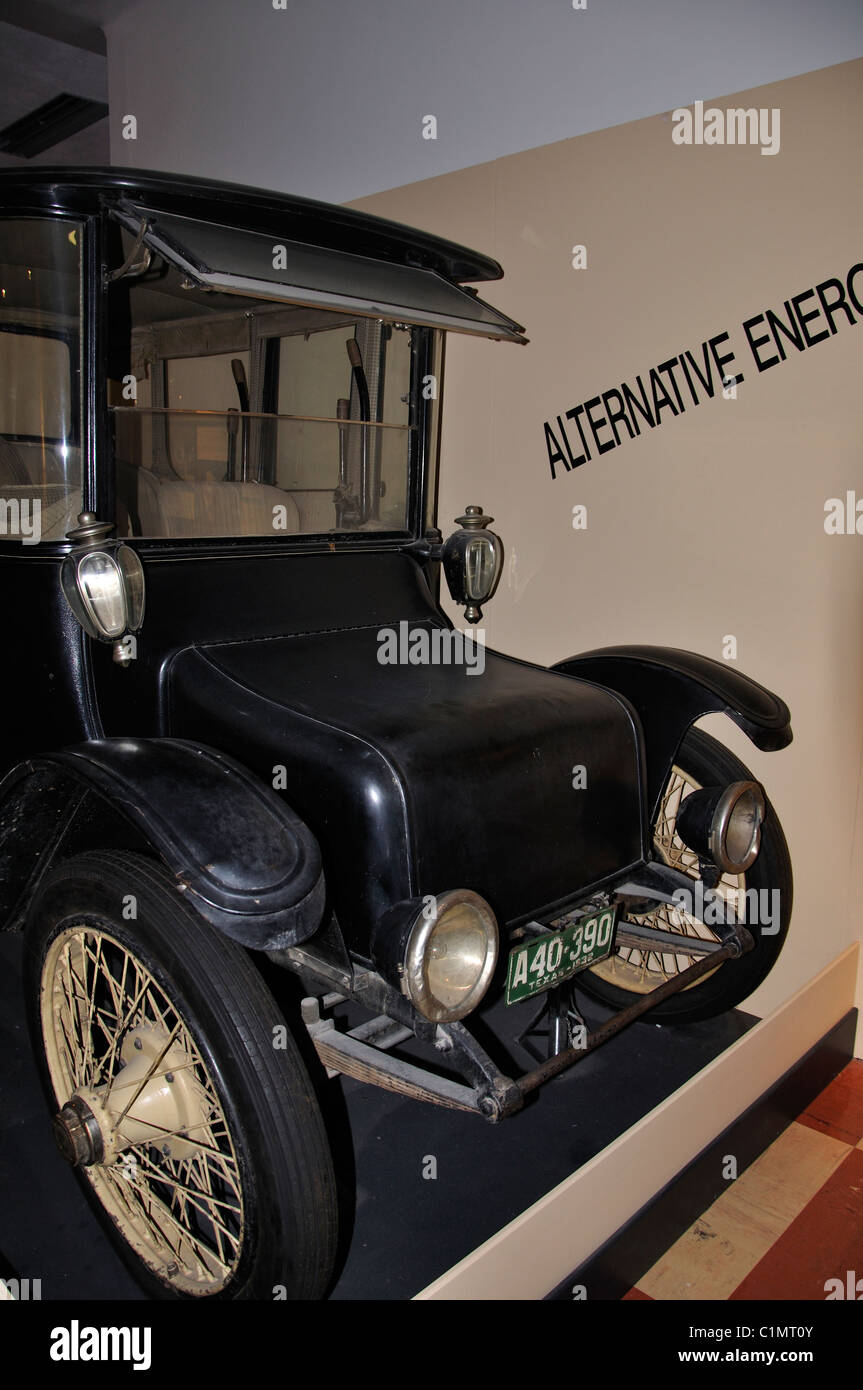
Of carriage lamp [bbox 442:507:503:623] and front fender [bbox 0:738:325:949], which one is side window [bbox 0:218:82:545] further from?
carriage lamp [bbox 442:507:503:623]

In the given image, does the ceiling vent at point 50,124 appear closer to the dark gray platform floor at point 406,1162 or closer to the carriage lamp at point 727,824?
the dark gray platform floor at point 406,1162

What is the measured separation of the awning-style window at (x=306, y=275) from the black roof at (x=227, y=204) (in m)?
0.04

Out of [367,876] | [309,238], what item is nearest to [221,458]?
[309,238]

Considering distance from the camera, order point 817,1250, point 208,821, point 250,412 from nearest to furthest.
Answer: point 208,821, point 817,1250, point 250,412

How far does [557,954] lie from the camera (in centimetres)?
187

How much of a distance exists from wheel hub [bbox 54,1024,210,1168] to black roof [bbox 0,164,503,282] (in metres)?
1.62

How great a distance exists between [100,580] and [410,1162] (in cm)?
147

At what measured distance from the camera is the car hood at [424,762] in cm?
175

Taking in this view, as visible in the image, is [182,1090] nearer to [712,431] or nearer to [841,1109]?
[841,1109]

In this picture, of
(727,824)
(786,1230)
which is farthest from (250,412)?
(786,1230)

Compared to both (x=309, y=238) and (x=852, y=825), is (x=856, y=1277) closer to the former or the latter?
(x=852, y=825)

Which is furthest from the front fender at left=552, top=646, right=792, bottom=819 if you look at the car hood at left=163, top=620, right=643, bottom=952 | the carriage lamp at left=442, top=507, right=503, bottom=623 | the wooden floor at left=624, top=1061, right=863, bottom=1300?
the wooden floor at left=624, top=1061, right=863, bottom=1300

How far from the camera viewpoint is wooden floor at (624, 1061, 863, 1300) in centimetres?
203

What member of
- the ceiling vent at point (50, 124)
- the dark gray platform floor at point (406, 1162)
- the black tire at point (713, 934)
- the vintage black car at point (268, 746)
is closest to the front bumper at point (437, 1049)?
the vintage black car at point (268, 746)
